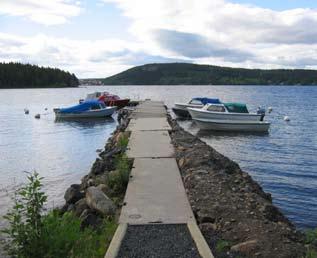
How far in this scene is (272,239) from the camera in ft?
23.1

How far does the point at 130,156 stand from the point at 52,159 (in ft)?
28.3

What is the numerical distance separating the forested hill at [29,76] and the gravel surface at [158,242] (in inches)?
6573

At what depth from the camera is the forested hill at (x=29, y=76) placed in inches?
6609

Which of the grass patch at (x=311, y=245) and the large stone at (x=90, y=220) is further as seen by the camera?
the large stone at (x=90, y=220)

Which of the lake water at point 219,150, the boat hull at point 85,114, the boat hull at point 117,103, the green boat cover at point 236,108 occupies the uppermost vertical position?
the green boat cover at point 236,108

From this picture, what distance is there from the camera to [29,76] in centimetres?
17238

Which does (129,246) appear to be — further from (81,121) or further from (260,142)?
(81,121)

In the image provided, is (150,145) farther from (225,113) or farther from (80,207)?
(225,113)

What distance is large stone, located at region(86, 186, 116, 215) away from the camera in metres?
8.87

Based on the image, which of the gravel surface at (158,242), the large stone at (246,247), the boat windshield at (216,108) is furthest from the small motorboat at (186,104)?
the large stone at (246,247)

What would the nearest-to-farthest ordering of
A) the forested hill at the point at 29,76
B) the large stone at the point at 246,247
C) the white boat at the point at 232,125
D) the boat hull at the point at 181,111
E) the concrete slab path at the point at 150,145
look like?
the large stone at the point at 246,247 → the concrete slab path at the point at 150,145 → the white boat at the point at 232,125 → the boat hull at the point at 181,111 → the forested hill at the point at 29,76

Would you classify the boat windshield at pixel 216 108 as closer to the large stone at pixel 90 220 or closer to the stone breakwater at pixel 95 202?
the stone breakwater at pixel 95 202

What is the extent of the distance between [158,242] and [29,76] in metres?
174

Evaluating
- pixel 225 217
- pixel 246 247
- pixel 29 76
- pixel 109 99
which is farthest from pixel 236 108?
pixel 29 76
